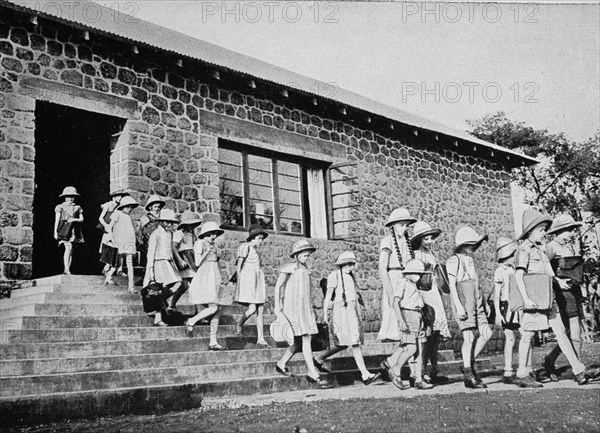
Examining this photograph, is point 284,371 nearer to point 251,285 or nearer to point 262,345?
point 262,345

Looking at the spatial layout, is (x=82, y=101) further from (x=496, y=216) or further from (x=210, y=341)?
(x=496, y=216)

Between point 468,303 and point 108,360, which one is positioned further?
point 468,303

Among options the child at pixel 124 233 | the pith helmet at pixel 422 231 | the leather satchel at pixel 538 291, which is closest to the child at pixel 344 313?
the pith helmet at pixel 422 231

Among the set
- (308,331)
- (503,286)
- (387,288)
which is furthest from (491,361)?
(308,331)

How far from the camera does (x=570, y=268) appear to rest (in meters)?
7.26

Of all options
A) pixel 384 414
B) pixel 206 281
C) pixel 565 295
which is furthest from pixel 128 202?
pixel 565 295

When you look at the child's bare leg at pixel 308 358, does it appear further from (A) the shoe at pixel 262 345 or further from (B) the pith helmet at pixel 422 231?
(B) the pith helmet at pixel 422 231

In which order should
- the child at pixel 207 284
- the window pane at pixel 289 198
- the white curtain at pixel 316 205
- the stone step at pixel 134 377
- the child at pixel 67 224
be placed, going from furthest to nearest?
the white curtain at pixel 316 205 → the window pane at pixel 289 198 → the child at pixel 67 224 → the child at pixel 207 284 → the stone step at pixel 134 377

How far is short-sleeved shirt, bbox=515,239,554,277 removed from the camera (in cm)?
695

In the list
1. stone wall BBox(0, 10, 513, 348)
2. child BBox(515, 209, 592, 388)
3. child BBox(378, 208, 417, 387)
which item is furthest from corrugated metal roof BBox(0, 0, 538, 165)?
child BBox(515, 209, 592, 388)

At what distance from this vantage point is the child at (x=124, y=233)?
822 cm

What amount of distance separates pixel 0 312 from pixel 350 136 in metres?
7.46

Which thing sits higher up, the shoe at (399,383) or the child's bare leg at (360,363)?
the child's bare leg at (360,363)

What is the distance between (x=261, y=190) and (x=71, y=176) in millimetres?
3106
